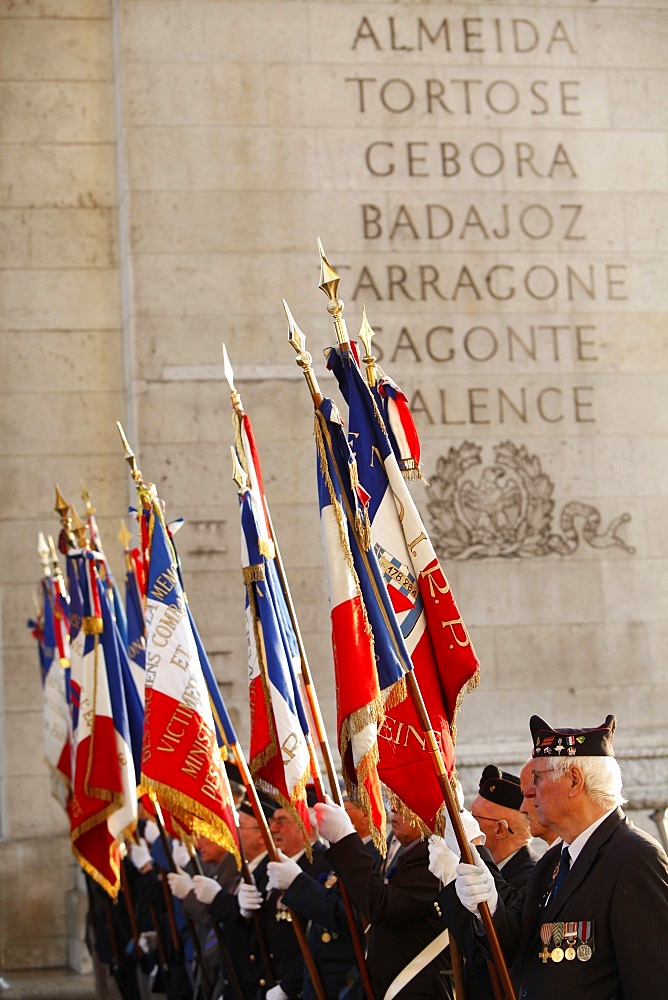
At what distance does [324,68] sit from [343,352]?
7.37 meters

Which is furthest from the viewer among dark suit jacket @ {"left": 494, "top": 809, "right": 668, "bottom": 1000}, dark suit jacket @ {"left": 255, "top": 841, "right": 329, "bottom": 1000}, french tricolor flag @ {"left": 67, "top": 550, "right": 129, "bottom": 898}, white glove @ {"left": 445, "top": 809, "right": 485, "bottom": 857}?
french tricolor flag @ {"left": 67, "top": 550, "right": 129, "bottom": 898}

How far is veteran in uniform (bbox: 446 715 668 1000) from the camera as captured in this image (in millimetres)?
4156

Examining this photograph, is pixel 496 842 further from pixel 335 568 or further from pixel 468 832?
pixel 335 568

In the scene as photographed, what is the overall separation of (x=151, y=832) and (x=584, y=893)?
6054 mm

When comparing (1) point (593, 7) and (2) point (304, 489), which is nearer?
(2) point (304, 489)

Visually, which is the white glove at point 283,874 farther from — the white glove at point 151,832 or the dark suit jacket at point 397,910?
the white glove at point 151,832

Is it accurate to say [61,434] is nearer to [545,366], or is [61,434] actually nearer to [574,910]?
[545,366]

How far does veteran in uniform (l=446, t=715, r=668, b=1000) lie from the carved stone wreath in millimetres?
7333

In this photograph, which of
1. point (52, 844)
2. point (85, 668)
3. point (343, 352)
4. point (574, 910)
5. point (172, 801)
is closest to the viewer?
point (574, 910)

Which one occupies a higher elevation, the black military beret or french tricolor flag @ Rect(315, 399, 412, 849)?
french tricolor flag @ Rect(315, 399, 412, 849)

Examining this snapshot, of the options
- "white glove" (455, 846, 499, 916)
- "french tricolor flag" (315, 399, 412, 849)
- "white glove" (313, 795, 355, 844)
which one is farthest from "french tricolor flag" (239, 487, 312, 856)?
"white glove" (455, 846, 499, 916)

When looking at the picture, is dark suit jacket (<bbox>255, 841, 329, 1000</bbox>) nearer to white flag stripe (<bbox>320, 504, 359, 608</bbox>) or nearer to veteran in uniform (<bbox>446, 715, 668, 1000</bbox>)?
white flag stripe (<bbox>320, 504, 359, 608</bbox>)

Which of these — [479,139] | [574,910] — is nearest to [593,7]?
[479,139]

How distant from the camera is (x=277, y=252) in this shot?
40.2 ft
